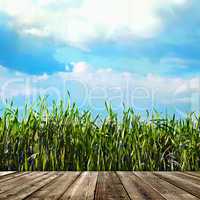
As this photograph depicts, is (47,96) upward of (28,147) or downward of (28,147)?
upward

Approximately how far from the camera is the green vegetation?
3.67m

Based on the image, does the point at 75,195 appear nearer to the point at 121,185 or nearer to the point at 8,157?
the point at 121,185

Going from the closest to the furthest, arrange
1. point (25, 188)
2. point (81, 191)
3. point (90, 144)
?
1. point (81, 191)
2. point (25, 188)
3. point (90, 144)

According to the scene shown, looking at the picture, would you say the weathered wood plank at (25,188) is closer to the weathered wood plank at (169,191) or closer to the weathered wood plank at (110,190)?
the weathered wood plank at (110,190)

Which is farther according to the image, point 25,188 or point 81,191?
point 25,188

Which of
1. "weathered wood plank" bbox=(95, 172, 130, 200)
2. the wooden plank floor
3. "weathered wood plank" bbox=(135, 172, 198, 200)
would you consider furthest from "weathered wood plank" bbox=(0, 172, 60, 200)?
"weathered wood plank" bbox=(135, 172, 198, 200)

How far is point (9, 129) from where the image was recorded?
12.5 feet

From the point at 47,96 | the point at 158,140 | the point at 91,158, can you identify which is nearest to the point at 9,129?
the point at 47,96

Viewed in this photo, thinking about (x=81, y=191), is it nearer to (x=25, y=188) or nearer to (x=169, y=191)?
(x=25, y=188)

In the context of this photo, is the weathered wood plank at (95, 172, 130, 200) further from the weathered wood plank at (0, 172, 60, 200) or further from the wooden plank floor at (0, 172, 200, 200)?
the weathered wood plank at (0, 172, 60, 200)

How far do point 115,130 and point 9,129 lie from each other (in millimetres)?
1176

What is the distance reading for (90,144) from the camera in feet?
12.2

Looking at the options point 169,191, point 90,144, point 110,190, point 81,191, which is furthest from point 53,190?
point 90,144

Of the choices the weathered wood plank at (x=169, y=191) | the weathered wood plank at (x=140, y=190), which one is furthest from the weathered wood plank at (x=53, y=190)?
the weathered wood plank at (x=169, y=191)
